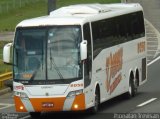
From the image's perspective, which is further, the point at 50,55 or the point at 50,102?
the point at 50,55

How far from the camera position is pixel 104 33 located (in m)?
25.2

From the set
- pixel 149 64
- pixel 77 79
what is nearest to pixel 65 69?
pixel 77 79

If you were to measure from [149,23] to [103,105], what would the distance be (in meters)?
38.1

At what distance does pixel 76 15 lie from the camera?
24.6 m

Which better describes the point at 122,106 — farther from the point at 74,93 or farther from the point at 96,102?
the point at 74,93

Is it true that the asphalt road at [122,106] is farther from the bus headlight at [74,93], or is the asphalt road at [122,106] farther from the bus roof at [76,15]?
the bus roof at [76,15]

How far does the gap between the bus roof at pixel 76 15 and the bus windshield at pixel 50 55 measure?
22 centimetres

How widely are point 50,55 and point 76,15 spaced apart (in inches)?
96.8

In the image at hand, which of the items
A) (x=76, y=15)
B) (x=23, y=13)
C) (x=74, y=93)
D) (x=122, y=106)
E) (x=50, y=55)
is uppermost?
(x=76, y=15)

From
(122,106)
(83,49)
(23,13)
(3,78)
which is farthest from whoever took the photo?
(23,13)

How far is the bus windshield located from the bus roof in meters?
0.22

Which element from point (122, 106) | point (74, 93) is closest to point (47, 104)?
point (74, 93)

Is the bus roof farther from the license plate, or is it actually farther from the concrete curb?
the concrete curb

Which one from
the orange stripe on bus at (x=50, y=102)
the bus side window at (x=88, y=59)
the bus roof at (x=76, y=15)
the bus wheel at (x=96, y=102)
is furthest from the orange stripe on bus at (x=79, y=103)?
the bus roof at (x=76, y=15)
